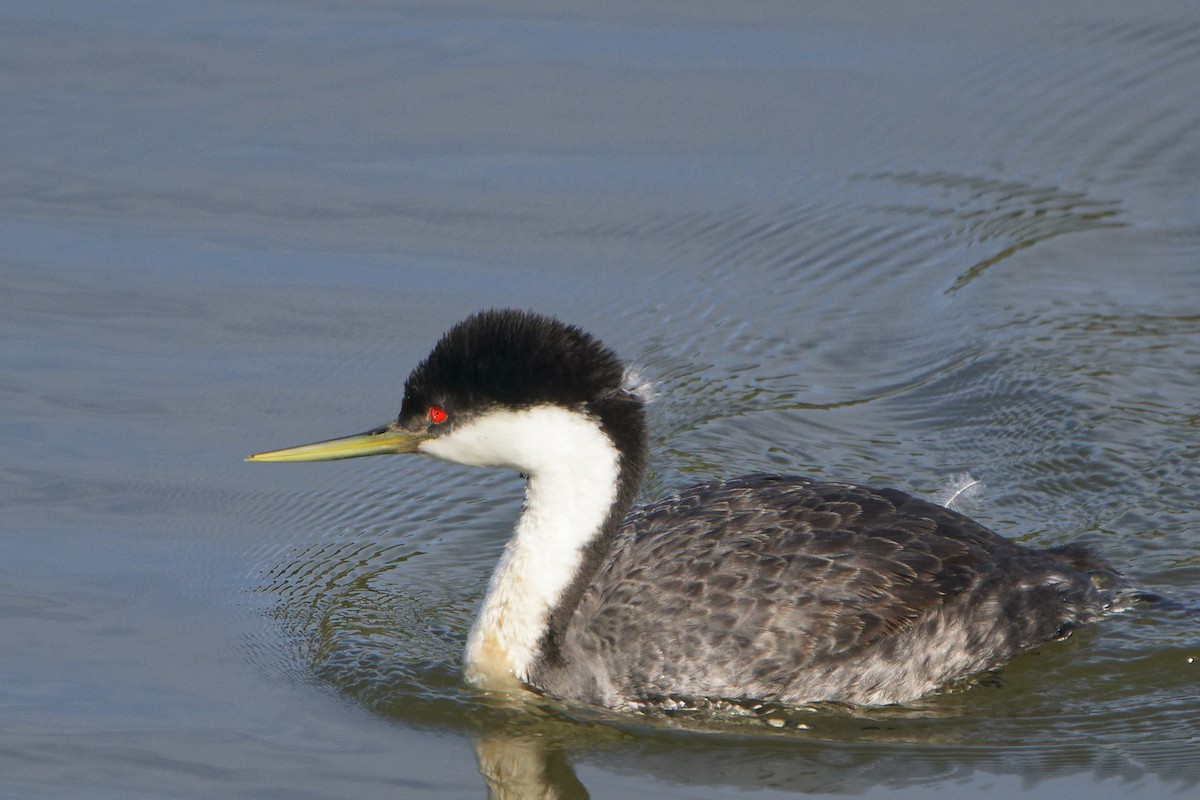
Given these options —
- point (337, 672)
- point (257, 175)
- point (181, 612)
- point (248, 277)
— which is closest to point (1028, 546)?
point (337, 672)

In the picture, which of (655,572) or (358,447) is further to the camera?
(655,572)

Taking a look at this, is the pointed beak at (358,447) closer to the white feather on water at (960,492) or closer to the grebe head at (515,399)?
the grebe head at (515,399)

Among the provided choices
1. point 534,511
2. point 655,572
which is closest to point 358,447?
point 534,511

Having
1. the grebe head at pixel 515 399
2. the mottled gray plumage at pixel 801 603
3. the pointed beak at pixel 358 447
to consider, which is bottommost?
the mottled gray plumage at pixel 801 603

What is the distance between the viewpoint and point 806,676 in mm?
8305

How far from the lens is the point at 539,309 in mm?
11984

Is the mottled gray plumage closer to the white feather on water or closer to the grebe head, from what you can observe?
the grebe head

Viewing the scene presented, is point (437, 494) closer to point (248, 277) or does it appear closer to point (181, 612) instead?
point (181, 612)

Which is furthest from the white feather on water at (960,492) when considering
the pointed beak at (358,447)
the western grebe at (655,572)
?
the pointed beak at (358,447)

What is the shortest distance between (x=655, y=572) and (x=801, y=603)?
71cm

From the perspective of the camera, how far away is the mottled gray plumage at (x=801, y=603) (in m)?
8.28

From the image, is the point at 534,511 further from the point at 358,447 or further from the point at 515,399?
the point at 358,447

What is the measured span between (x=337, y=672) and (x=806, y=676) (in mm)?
2285

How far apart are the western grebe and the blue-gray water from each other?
0.84 ft
